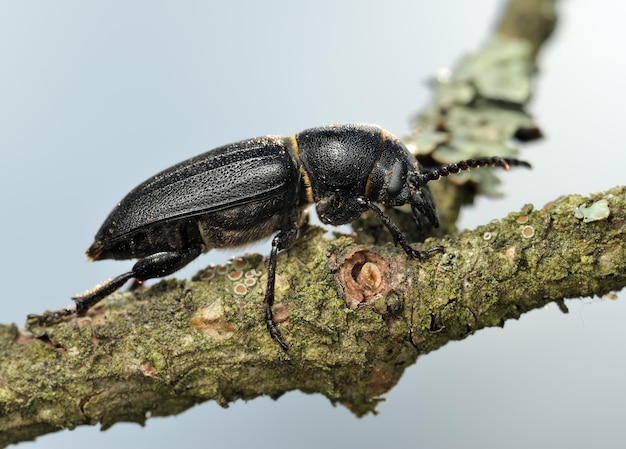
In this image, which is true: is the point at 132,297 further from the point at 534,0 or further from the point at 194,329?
the point at 534,0

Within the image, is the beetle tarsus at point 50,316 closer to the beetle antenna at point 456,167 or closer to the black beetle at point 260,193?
the black beetle at point 260,193

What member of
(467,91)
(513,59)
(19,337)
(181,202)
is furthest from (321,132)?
(19,337)

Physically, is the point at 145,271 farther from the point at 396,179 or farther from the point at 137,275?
the point at 396,179

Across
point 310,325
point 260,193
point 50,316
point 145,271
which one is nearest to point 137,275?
point 145,271

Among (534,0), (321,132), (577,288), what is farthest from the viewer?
(534,0)

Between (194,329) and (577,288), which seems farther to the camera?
(194,329)
